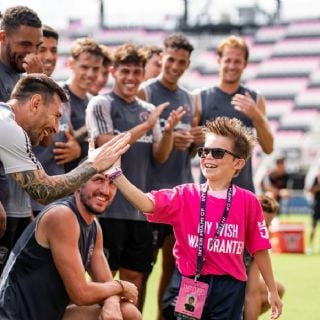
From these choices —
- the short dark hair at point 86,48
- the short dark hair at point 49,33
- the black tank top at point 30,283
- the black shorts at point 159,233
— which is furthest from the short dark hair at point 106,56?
the black tank top at point 30,283

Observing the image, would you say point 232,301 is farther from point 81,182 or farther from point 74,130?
point 74,130

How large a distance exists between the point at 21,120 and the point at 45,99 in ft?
0.59

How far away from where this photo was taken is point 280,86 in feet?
149

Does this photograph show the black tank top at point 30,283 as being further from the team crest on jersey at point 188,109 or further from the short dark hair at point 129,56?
the team crest on jersey at point 188,109

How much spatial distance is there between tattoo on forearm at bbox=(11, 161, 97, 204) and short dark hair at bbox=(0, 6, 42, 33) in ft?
3.90

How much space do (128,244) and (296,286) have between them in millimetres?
4285

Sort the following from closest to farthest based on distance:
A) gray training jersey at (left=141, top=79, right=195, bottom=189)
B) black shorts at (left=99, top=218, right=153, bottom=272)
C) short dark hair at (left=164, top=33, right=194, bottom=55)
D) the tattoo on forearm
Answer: the tattoo on forearm < black shorts at (left=99, top=218, right=153, bottom=272) < gray training jersey at (left=141, top=79, right=195, bottom=189) < short dark hair at (left=164, top=33, right=194, bottom=55)

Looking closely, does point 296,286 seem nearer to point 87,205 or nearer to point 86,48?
point 86,48

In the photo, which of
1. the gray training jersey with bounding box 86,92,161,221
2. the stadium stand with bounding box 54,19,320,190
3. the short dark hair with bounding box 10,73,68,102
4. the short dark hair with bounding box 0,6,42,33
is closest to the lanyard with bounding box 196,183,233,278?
the short dark hair with bounding box 10,73,68,102

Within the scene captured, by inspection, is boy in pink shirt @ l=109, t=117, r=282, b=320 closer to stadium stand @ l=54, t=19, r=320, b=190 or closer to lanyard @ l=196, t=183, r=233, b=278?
lanyard @ l=196, t=183, r=233, b=278

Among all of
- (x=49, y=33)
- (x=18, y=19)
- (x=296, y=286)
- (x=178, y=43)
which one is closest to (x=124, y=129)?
(x=49, y=33)

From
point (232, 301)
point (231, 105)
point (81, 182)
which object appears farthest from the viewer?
point (231, 105)

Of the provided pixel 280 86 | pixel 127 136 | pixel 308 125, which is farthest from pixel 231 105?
pixel 280 86

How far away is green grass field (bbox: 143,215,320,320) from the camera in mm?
8812
